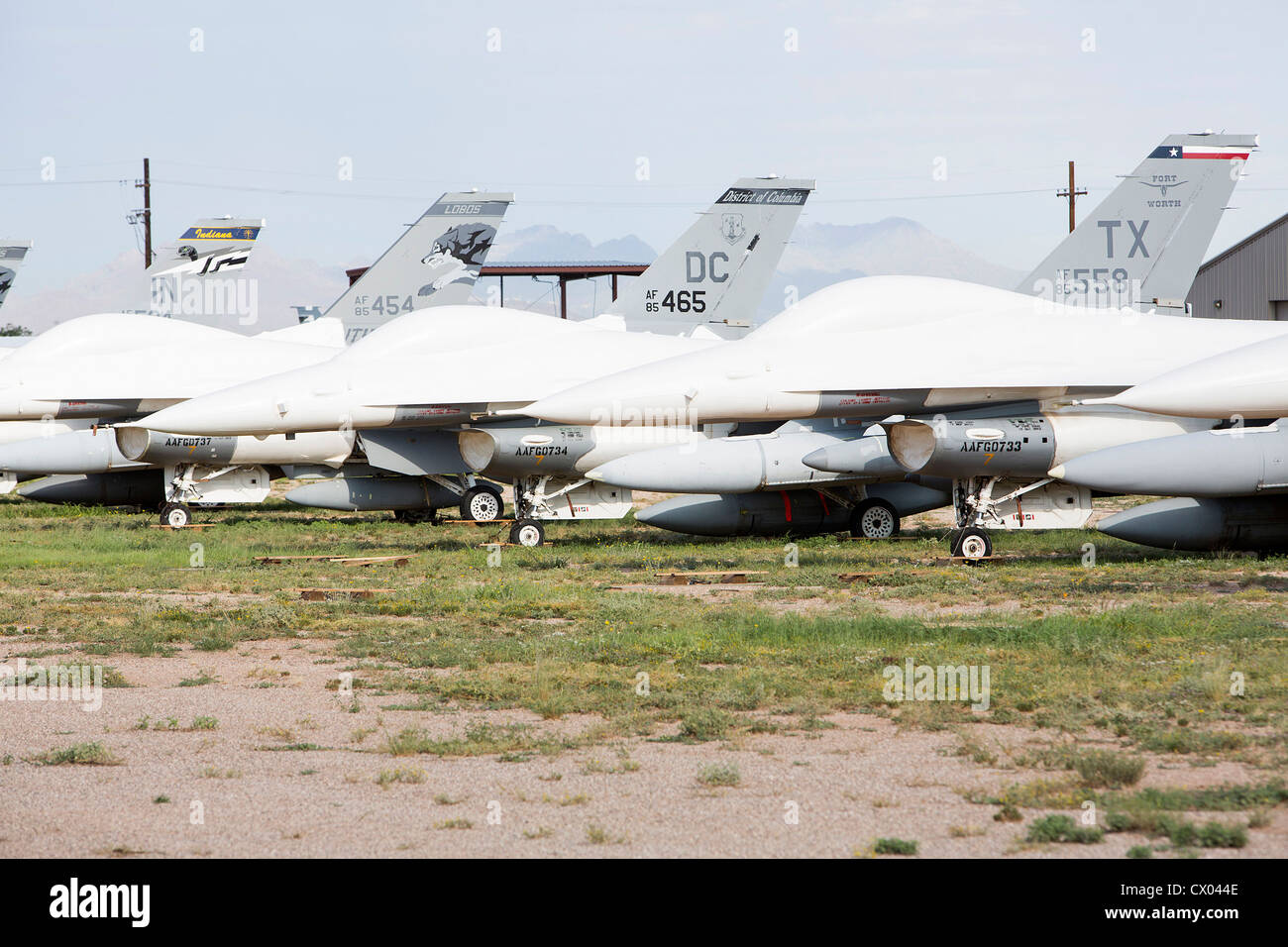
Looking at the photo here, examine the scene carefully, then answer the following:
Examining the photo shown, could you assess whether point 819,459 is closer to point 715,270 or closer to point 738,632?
point 715,270

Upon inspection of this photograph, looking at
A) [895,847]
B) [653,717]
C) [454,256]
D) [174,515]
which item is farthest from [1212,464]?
[174,515]

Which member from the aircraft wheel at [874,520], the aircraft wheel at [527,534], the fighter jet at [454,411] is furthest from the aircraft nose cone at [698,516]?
the aircraft wheel at [874,520]

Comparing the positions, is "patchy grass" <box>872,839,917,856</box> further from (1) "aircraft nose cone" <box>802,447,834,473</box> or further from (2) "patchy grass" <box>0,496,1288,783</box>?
(1) "aircraft nose cone" <box>802,447,834,473</box>

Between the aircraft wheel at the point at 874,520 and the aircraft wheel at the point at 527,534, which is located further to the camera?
the aircraft wheel at the point at 874,520

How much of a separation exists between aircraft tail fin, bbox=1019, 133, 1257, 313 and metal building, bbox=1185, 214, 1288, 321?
771 inches

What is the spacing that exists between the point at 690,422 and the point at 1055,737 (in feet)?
29.5

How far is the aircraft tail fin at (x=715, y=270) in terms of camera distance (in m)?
22.1

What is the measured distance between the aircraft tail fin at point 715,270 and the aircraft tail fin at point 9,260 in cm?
1923

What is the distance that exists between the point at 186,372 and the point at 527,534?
23.6 feet

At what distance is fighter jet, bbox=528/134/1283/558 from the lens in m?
15.1

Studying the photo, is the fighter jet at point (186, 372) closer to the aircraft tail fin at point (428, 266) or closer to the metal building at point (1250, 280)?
the aircraft tail fin at point (428, 266)

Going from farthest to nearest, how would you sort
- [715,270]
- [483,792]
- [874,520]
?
[715,270]
[874,520]
[483,792]

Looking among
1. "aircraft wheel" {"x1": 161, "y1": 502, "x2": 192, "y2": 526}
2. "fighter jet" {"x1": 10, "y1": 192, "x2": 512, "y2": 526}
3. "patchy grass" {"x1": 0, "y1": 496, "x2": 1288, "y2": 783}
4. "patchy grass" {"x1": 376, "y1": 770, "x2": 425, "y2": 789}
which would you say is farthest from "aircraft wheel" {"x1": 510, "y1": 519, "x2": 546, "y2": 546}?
"patchy grass" {"x1": 376, "y1": 770, "x2": 425, "y2": 789}

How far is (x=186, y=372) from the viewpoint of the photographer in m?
21.3
